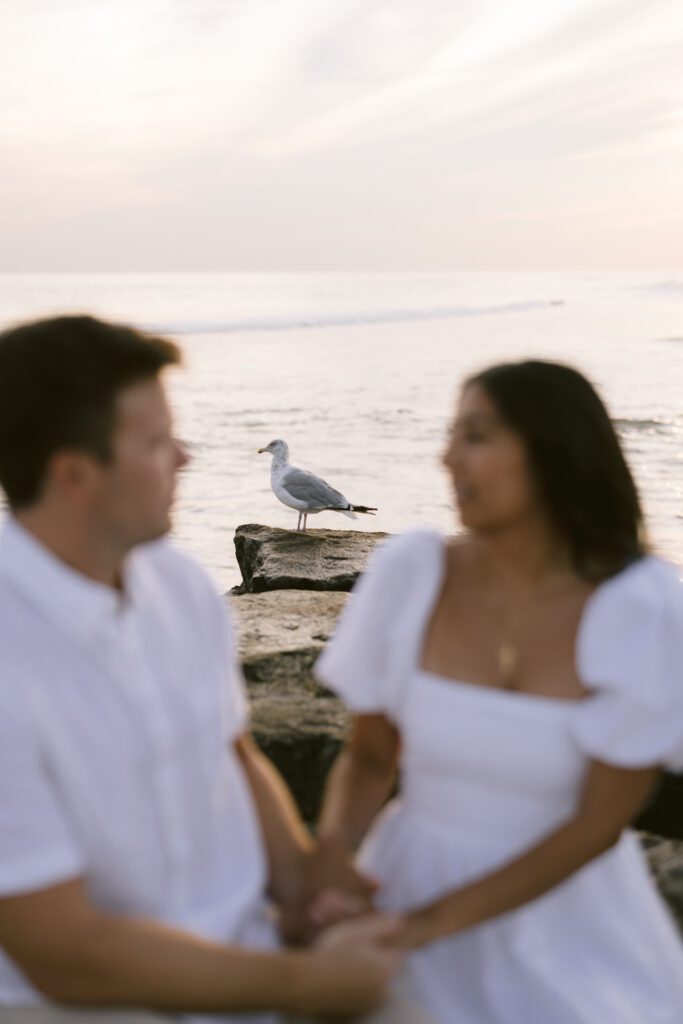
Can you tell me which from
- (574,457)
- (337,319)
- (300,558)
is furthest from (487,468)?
(337,319)

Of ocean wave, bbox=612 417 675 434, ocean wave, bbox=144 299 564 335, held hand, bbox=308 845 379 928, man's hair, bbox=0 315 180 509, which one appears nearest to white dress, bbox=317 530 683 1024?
held hand, bbox=308 845 379 928

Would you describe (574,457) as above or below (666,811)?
above

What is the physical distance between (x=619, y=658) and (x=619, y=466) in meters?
0.37

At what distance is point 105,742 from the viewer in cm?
167

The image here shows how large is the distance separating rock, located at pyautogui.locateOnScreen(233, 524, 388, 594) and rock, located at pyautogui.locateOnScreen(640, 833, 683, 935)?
8.99 ft

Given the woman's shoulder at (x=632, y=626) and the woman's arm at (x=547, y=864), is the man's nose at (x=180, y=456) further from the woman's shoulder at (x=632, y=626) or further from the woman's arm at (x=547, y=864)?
the woman's arm at (x=547, y=864)

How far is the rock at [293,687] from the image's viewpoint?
324 cm

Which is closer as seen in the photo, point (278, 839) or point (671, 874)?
point (278, 839)

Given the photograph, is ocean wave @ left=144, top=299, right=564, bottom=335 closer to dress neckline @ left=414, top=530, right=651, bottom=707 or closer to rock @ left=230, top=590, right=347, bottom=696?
rock @ left=230, top=590, right=347, bottom=696

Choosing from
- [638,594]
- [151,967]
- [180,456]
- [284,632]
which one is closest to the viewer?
[151,967]

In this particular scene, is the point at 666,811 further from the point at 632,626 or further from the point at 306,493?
the point at 306,493

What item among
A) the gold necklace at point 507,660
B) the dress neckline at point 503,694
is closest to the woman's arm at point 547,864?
the dress neckline at point 503,694

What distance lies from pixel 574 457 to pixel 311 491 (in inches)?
312

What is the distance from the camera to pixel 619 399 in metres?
22.2
